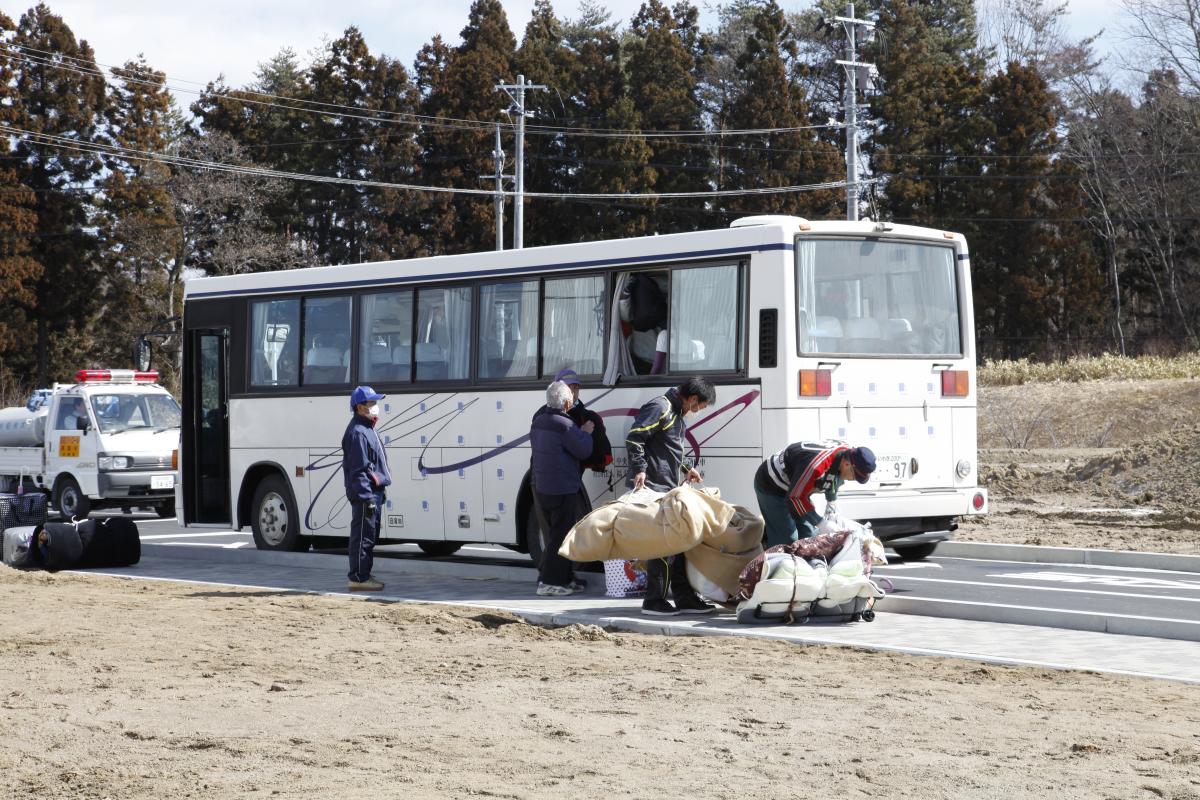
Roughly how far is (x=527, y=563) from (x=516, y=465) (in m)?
2.05

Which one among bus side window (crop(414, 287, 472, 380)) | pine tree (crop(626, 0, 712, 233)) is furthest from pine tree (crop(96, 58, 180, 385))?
bus side window (crop(414, 287, 472, 380))

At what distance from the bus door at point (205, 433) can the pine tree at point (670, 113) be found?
136 ft

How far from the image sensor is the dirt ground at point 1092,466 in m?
19.6

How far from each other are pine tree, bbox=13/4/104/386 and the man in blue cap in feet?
147

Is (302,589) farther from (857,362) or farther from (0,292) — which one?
(0,292)

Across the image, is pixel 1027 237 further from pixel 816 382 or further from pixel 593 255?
pixel 816 382

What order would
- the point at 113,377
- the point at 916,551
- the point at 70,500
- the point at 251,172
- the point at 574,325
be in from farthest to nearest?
the point at 251,172, the point at 113,377, the point at 70,500, the point at 916,551, the point at 574,325

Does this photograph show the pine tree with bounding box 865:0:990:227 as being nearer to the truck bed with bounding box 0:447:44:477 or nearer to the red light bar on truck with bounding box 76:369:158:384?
the red light bar on truck with bounding box 76:369:158:384

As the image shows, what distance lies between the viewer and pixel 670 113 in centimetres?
6091

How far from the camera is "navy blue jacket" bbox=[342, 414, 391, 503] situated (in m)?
14.1

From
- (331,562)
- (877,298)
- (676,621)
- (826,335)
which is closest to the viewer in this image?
(676,621)

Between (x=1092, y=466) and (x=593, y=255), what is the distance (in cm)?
1438

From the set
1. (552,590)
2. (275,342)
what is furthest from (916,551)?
(275,342)

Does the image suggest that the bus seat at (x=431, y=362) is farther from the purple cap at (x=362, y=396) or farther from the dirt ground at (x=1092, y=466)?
the dirt ground at (x=1092, y=466)
